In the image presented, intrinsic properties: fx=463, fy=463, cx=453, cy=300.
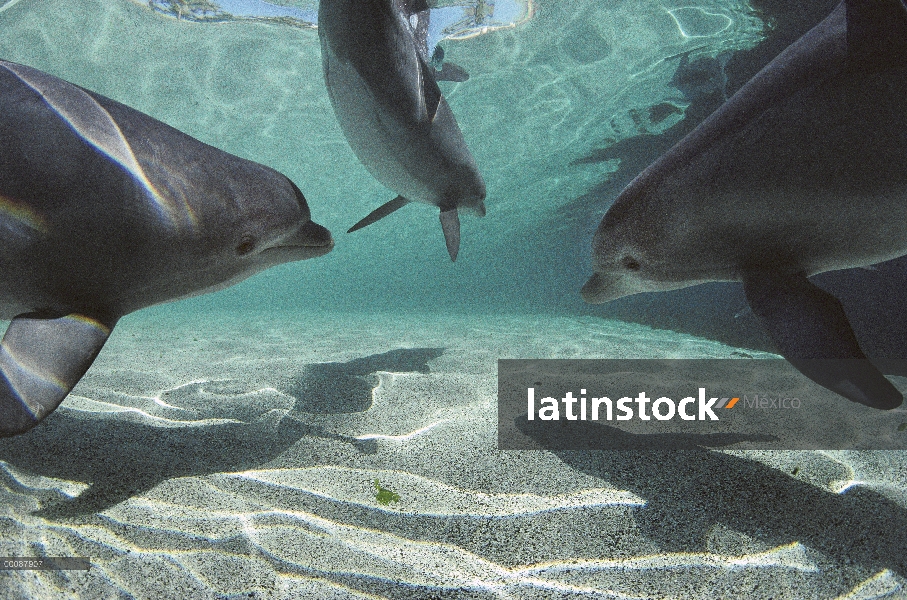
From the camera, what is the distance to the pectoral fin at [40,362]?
174 centimetres

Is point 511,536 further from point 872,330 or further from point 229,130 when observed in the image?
point 229,130

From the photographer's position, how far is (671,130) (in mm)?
16469

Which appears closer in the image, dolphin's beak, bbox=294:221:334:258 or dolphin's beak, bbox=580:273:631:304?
dolphin's beak, bbox=294:221:334:258

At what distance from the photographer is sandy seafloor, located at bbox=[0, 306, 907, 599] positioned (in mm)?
1637

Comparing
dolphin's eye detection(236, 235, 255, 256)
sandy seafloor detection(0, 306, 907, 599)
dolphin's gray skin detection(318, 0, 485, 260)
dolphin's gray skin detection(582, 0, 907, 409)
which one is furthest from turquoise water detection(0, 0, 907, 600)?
dolphin's gray skin detection(318, 0, 485, 260)

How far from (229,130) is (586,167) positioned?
16.2 m

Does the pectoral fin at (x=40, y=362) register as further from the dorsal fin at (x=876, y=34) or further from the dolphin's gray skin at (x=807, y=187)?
the dorsal fin at (x=876, y=34)

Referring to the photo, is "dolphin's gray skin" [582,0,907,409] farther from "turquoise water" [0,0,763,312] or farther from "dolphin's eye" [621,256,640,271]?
"turquoise water" [0,0,763,312]

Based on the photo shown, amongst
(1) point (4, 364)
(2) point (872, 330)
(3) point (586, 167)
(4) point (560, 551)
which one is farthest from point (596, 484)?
(3) point (586, 167)

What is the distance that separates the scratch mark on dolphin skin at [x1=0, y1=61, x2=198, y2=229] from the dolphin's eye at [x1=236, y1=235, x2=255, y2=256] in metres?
0.22

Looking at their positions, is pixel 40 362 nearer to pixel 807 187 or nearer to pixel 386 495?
pixel 386 495

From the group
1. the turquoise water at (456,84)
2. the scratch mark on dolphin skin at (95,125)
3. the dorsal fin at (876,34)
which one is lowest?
the turquoise water at (456,84)

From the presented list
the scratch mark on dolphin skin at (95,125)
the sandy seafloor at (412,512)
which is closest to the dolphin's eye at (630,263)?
the sandy seafloor at (412,512)

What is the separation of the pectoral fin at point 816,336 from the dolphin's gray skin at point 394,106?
241 cm
